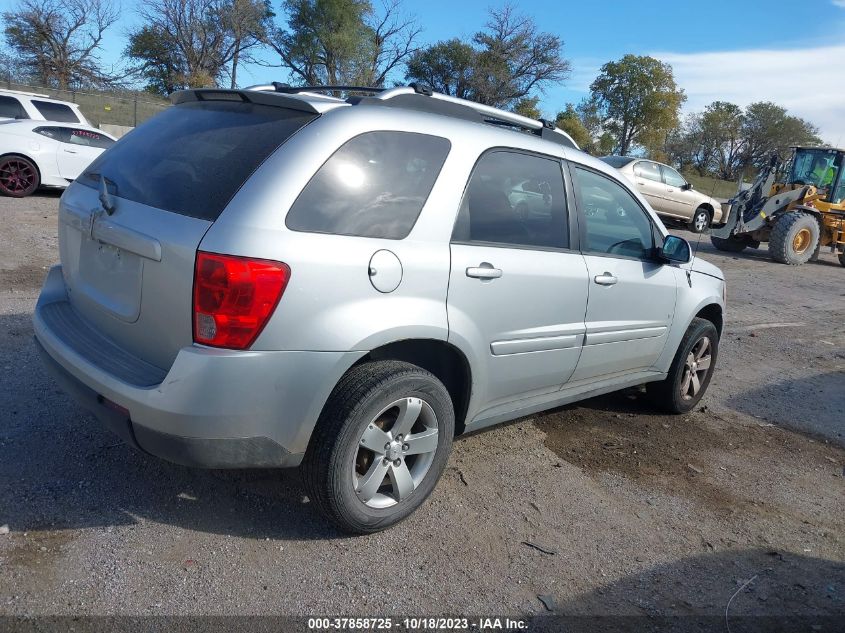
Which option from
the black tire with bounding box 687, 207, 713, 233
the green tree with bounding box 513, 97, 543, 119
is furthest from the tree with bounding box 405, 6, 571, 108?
the black tire with bounding box 687, 207, 713, 233

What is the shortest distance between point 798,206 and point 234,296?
16092mm

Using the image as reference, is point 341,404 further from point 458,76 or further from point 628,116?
point 628,116

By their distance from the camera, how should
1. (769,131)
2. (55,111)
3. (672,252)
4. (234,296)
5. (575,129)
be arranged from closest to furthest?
(234,296), (672,252), (55,111), (575,129), (769,131)

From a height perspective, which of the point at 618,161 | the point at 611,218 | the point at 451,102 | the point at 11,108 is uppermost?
the point at 618,161

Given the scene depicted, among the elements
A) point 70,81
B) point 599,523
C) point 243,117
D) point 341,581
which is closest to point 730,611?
point 599,523

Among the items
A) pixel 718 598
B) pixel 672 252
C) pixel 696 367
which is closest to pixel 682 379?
pixel 696 367

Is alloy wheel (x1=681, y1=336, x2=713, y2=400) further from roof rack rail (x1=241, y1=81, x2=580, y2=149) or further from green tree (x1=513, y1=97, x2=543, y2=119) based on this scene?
green tree (x1=513, y1=97, x2=543, y2=119)

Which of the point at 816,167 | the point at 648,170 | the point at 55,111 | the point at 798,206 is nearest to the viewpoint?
the point at 55,111

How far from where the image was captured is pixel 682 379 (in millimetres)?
4910

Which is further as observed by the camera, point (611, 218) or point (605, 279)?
point (611, 218)

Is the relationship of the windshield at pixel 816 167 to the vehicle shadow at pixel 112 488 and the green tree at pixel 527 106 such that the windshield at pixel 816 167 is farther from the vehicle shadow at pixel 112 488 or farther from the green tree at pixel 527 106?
the green tree at pixel 527 106

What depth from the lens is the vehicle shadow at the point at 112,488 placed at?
295cm

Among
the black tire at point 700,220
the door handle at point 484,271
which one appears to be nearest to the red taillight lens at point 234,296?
the door handle at point 484,271

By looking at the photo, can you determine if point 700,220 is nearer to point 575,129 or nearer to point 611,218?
point 611,218
